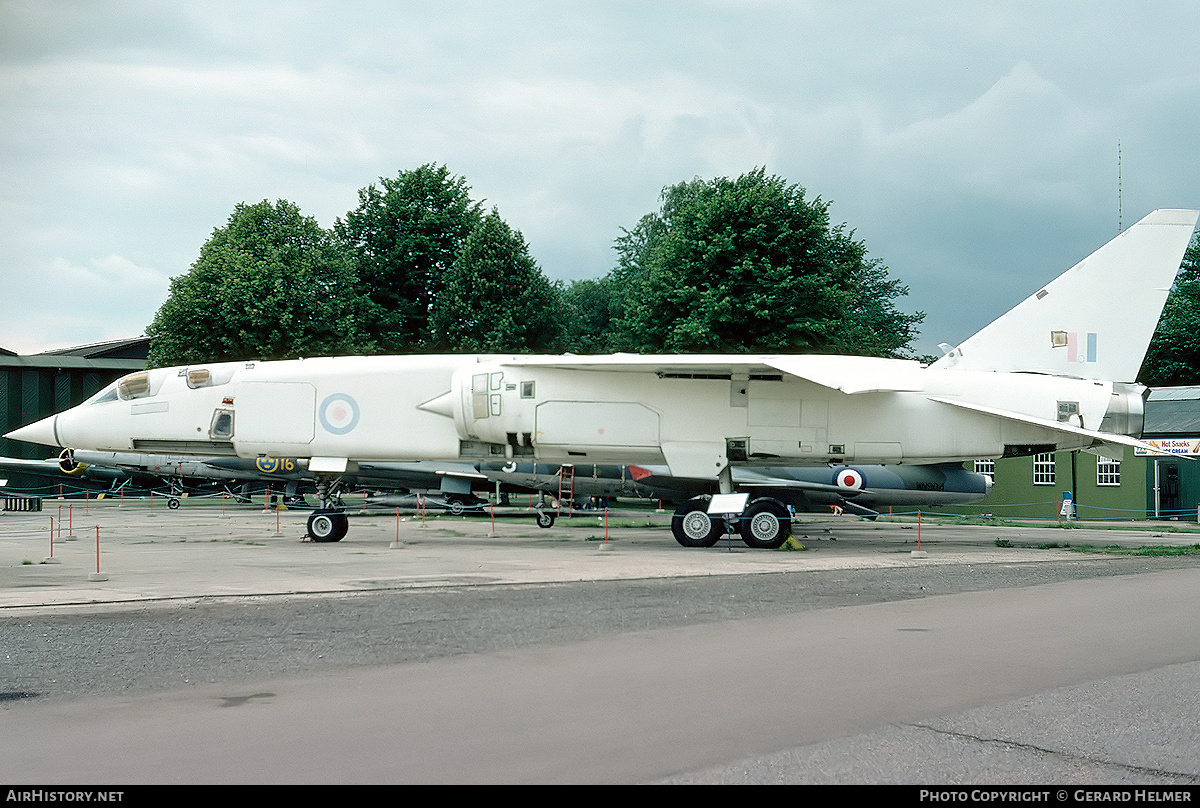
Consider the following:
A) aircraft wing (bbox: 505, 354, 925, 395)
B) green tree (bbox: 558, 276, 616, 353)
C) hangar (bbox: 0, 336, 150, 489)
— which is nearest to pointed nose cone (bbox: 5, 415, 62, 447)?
aircraft wing (bbox: 505, 354, 925, 395)

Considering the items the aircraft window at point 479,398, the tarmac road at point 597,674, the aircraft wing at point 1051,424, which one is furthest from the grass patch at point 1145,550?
the aircraft window at point 479,398

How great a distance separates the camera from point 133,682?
669 cm

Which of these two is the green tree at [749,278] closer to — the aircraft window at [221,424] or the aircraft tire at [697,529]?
the aircraft tire at [697,529]

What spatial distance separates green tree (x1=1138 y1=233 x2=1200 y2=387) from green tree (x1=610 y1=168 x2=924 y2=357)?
22735 mm

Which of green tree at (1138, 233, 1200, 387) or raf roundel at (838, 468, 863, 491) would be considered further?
green tree at (1138, 233, 1200, 387)

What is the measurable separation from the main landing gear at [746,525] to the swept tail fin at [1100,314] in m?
4.19

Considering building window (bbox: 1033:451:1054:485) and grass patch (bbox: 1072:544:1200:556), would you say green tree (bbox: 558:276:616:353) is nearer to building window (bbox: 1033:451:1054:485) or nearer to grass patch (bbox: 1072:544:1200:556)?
building window (bbox: 1033:451:1054:485)

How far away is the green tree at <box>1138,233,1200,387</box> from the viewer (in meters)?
47.8

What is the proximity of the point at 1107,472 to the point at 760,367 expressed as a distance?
53.7ft

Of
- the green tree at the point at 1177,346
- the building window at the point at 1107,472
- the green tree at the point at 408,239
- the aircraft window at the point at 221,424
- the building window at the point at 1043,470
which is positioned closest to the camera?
the aircraft window at the point at 221,424

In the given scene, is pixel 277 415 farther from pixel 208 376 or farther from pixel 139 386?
pixel 139 386

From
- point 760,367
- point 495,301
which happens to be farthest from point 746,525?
point 495,301

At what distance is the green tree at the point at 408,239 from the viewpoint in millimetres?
42688
